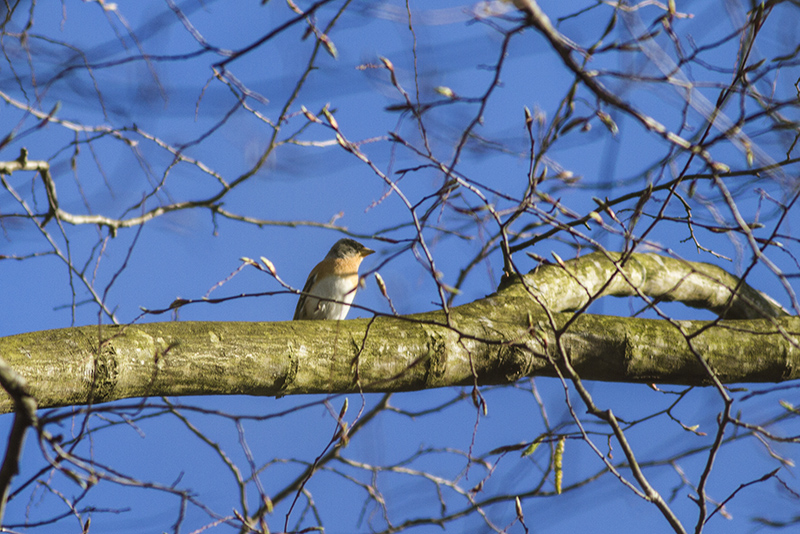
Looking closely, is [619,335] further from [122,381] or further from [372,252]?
[372,252]

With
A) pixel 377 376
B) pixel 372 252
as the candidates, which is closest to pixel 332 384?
pixel 377 376

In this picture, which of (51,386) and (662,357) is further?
(662,357)

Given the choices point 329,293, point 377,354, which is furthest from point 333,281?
point 377,354

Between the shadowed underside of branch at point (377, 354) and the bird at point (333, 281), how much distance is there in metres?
2.06

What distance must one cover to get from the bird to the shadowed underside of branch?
206cm

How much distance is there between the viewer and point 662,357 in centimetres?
290

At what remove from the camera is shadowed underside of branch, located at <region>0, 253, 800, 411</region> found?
7.43 ft

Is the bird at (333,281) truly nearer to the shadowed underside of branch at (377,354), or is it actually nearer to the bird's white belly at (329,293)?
the bird's white belly at (329,293)

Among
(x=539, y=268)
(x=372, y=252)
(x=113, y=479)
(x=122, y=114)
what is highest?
(x=372, y=252)

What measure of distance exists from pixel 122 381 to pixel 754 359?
2.74 m

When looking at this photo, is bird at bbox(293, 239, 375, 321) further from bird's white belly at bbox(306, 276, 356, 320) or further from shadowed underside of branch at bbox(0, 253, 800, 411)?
shadowed underside of branch at bbox(0, 253, 800, 411)

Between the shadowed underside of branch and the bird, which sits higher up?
the bird

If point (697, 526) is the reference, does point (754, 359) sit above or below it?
above

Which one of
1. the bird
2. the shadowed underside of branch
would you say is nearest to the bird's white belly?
the bird
